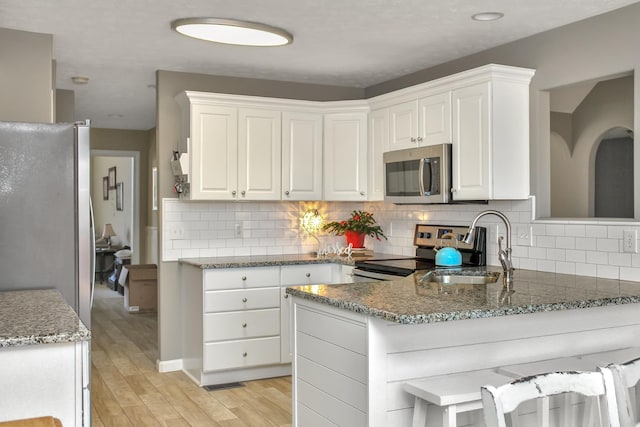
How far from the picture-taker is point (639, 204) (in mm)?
3486

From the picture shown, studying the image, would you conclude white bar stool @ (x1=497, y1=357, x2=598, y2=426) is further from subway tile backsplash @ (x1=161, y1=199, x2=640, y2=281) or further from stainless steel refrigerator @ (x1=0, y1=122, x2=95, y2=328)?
stainless steel refrigerator @ (x1=0, y1=122, x2=95, y2=328)

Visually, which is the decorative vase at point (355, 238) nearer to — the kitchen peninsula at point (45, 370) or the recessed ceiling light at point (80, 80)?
the recessed ceiling light at point (80, 80)

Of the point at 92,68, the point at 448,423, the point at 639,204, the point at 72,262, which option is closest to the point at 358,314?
the point at 448,423

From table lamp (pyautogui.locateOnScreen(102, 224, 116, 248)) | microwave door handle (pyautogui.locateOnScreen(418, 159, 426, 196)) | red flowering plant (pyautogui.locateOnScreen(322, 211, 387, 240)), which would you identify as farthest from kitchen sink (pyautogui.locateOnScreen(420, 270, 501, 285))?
table lamp (pyautogui.locateOnScreen(102, 224, 116, 248))

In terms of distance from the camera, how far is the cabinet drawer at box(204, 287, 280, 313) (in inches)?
186

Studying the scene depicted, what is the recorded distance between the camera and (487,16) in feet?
12.3

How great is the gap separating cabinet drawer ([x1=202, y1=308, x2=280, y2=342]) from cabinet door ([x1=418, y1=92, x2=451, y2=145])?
172 cm

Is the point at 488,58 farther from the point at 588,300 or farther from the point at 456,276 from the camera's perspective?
the point at 588,300

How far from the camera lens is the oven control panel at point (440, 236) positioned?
467 cm

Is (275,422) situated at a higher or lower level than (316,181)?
lower

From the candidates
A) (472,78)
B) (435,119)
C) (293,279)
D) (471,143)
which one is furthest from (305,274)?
(472,78)

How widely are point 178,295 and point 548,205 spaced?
9.50 feet

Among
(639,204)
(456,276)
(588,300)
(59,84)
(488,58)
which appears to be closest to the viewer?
(588,300)

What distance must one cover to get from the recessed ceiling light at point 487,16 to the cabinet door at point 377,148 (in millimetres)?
1327
